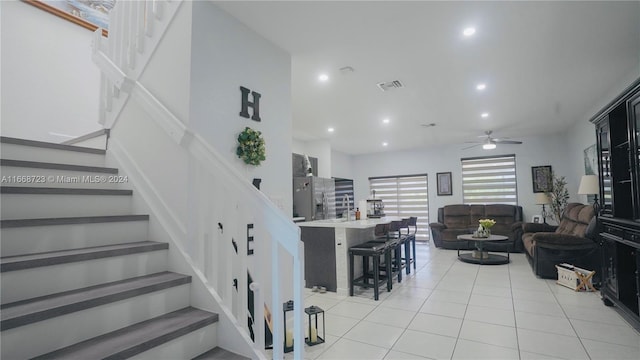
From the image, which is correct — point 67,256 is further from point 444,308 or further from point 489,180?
point 489,180

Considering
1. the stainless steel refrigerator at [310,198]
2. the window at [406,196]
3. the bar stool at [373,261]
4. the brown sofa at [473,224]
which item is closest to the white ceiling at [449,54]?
the stainless steel refrigerator at [310,198]

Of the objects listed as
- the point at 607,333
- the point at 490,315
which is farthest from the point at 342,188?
the point at 607,333

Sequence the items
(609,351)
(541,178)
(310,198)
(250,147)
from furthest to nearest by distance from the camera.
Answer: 1. (541,178)
2. (310,198)
3. (250,147)
4. (609,351)

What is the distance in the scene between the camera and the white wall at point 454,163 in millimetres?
7715

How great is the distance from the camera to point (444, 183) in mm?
8984

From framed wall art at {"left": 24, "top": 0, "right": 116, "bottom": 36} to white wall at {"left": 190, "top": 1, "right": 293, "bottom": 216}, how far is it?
2.11 m

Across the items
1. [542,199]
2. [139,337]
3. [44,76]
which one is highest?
[44,76]

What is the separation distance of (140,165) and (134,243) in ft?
2.32

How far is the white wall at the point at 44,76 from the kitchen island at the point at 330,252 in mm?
3230

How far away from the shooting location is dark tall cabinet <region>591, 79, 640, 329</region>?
2830 mm

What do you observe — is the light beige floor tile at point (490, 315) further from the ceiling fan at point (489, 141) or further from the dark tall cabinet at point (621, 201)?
the ceiling fan at point (489, 141)

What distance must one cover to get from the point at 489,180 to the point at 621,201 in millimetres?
5460

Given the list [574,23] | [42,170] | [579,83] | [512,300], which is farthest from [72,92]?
[579,83]

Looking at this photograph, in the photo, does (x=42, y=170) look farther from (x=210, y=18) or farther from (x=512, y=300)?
(x=512, y=300)
